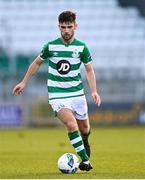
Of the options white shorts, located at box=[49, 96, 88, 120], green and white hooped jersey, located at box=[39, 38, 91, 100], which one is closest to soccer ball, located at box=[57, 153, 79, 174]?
white shorts, located at box=[49, 96, 88, 120]

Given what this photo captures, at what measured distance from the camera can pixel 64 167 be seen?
9.23m

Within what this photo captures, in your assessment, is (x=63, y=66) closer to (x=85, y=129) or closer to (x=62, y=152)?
(x=85, y=129)

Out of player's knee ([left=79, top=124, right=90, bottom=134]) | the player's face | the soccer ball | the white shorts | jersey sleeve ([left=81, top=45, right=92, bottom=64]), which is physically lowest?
the soccer ball

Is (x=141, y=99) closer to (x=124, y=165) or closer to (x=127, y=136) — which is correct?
(x=127, y=136)

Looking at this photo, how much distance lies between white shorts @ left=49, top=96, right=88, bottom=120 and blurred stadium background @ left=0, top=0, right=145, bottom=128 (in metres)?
14.4

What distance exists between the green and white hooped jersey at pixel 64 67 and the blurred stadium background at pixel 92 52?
14.5 metres

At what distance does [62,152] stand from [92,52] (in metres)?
12.8

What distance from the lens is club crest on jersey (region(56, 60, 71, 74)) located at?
9336 millimetres

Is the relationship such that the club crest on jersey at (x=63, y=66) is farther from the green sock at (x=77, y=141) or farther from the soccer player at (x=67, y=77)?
the green sock at (x=77, y=141)

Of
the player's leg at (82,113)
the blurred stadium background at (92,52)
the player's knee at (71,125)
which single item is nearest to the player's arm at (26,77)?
the player's leg at (82,113)

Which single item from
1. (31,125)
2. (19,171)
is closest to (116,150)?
(19,171)

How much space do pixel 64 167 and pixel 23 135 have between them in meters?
10.9

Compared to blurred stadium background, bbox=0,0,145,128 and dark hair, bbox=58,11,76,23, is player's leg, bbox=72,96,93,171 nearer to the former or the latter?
dark hair, bbox=58,11,76,23

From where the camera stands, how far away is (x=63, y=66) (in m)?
9.34
